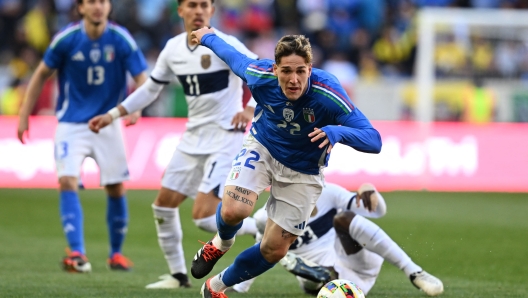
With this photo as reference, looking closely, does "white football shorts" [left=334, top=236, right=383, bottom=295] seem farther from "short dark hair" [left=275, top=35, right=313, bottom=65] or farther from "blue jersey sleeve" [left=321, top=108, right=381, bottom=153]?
"short dark hair" [left=275, top=35, right=313, bottom=65]

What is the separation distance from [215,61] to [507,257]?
4.06 meters

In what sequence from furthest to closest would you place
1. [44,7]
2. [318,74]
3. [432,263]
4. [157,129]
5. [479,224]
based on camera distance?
[44,7] < [157,129] < [479,224] < [432,263] < [318,74]

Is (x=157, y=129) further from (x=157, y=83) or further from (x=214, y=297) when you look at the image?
(x=214, y=297)

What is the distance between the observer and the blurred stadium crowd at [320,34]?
20172mm

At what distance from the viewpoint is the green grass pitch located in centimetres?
713

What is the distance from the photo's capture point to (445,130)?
17219 millimetres

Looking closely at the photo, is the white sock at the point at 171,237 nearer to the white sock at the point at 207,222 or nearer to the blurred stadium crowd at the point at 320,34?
the white sock at the point at 207,222

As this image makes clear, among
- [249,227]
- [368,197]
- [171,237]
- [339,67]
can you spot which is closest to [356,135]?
[368,197]

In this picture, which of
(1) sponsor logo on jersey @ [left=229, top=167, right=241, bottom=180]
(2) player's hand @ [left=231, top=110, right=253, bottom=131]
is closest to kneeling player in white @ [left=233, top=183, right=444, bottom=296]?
(2) player's hand @ [left=231, top=110, right=253, bottom=131]

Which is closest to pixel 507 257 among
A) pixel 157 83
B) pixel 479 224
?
pixel 479 224

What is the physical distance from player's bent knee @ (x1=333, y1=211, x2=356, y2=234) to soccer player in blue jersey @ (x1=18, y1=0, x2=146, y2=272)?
2601mm

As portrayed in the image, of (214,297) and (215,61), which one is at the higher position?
(215,61)

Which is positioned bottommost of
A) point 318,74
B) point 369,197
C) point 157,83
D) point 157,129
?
point 157,129

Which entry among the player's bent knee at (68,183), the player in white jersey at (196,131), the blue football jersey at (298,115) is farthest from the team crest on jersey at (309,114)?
the player's bent knee at (68,183)
